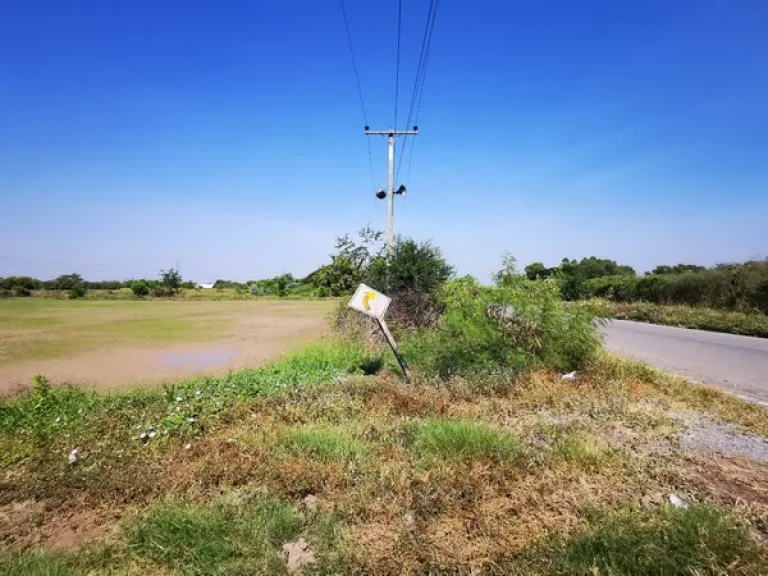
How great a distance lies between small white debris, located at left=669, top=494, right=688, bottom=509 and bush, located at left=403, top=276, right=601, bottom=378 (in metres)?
3.88

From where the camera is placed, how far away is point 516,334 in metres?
7.67

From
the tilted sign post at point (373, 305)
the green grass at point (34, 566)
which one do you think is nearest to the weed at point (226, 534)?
the green grass at point (34, 566)

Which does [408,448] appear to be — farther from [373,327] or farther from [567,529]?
[373,327]

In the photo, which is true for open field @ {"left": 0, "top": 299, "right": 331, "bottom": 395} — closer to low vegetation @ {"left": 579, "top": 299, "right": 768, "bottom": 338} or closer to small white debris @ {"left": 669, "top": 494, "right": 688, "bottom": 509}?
small white debris @ {"left": 669, "top": 494, "right": 688, "bottom": 509}

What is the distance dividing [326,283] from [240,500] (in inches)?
1317

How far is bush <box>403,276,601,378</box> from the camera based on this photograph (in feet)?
24.5

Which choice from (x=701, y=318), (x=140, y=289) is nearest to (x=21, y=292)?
(x=140, y=289)

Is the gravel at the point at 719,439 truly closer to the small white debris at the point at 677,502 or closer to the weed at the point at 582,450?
the weed at the point at 582,450

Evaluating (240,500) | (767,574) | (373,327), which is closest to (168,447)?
(240,500)

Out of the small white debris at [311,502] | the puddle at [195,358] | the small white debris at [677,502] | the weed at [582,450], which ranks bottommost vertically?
the puddle at [195,358]

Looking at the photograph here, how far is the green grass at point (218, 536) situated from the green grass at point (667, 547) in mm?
1827

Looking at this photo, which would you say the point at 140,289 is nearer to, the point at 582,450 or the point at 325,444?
the point at 325,444

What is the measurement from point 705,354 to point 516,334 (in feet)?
19.3

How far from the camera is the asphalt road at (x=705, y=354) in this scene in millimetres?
7641
